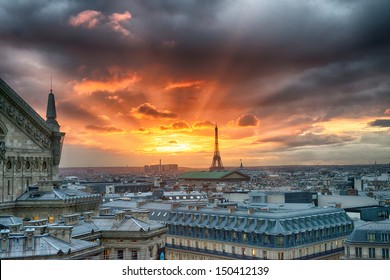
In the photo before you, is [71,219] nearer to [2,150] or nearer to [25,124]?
[2,150]

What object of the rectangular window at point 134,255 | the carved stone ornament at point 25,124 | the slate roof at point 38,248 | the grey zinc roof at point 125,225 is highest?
the carved stone ornament at point 25,124

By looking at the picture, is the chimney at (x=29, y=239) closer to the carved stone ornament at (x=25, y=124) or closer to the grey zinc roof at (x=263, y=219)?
the carved stone ornament at (x=25, y=124)

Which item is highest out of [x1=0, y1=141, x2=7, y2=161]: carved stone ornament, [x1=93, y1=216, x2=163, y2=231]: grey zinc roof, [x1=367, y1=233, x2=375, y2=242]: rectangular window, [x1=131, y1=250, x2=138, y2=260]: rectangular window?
[x1=0, y1=141, x2=7, y2=161]: carved stone ornament

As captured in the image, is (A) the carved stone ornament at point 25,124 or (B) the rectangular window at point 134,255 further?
(A) the carved stone ornament at point 25,124

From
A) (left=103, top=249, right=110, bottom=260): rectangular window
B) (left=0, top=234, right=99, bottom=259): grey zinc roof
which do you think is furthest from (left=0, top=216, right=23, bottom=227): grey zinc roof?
(left=0, top=234, right=99, bottom=259): grey zinc roof

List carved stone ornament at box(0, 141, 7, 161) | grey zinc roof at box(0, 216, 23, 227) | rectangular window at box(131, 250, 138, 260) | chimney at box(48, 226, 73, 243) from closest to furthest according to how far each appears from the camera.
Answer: chimney at box(48, 226, 73, 243)
grey zinc roof at box(0, 216, 23, 227)
rectangular window at box(131, 250, 138, 260)
carved stone ornament at box(0, 141, 7, 161)

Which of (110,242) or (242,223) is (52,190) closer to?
(110,242)

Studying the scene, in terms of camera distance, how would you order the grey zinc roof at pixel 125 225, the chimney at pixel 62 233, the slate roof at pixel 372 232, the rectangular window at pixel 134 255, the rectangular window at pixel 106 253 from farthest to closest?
the slate roof at pixel 372 232, the grey zinc roof at pixel 125 225, the rectangular window at pixel 134 255, the rectangular window at pixel 106 253, the chimney at pixel 62 233

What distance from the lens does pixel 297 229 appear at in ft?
146

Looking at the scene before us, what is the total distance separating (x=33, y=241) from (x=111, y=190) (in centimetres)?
8125

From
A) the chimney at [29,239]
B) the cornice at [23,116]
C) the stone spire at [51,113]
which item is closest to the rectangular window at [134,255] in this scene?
the chimney at [29,239]

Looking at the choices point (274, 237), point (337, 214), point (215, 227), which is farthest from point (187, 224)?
point (337, 214)

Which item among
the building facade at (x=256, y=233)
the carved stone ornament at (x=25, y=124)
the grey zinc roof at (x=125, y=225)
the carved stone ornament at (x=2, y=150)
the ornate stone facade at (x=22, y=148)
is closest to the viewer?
the grey zinc roof at (x=125, y=225)

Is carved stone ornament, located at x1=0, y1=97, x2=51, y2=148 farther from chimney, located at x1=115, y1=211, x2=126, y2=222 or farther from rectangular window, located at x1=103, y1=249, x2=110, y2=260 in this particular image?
rectangular window, located at x1=103, y1=249, x2=110, y2=260
